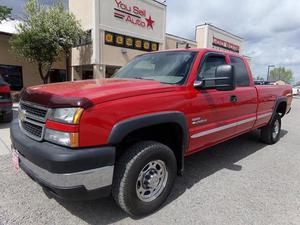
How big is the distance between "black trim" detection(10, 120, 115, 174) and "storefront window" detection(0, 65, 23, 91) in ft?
52.5

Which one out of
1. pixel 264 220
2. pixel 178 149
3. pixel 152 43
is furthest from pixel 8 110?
pixel 152 43

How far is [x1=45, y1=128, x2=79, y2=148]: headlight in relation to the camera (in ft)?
6.70

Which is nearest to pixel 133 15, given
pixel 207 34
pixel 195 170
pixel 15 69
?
pixel 15 69

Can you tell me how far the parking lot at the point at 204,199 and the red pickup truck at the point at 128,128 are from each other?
0.33 meters

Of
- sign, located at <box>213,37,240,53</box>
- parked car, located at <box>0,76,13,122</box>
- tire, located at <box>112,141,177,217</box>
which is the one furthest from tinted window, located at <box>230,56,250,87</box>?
sign, located at <box>213,37,240,53</box>

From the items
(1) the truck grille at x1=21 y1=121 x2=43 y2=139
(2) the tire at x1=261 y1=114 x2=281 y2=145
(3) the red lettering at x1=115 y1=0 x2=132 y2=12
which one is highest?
(3) the red lettering at x1=115 y1=0 x2=132 y2=12

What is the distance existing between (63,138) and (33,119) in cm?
57

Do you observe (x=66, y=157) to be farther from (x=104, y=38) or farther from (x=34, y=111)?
(x=104, y=38)

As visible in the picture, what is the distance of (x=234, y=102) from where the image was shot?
3770mm

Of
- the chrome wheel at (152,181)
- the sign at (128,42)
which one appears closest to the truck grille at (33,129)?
the chrome wheel at (152,181)

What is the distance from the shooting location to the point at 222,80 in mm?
3012

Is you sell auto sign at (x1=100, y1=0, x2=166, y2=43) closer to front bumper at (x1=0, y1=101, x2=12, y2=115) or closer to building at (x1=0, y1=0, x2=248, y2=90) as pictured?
building at (x1=0, y1=0, x2=248, y2=90)

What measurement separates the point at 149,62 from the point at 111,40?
548 inches

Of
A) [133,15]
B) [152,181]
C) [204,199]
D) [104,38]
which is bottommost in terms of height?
[204,199]
